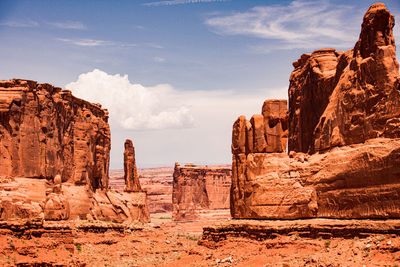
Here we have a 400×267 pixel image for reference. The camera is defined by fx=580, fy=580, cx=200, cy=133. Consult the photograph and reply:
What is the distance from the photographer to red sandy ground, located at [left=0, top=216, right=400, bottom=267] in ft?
73.5

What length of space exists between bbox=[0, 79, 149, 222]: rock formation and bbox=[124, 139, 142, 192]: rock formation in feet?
20.6

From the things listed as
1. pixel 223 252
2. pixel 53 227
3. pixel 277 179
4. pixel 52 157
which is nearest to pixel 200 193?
pixel 52 157

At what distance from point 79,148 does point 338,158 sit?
35.9 m

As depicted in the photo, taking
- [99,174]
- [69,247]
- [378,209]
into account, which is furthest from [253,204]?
[99,174]

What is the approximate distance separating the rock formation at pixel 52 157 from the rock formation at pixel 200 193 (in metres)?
41.6

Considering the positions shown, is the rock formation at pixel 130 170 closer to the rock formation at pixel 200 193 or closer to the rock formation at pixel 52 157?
the rock formation at pixel 52 157

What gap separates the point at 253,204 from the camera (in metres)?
30.9

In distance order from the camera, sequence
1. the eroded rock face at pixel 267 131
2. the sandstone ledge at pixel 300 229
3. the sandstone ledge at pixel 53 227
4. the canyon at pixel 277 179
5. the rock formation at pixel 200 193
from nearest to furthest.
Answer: the sandstone ledge at pixel 300 229
the canyon at pixel 277 179
the sandstone ledge at pixel 53 227
the eroded rock face at pixel 267 131
the rock formation at pixel 200 193

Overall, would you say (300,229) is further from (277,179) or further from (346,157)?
(346,157)

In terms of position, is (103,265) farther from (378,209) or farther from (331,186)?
(378,209)

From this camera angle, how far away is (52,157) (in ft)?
166

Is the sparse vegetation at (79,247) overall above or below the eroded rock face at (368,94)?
below

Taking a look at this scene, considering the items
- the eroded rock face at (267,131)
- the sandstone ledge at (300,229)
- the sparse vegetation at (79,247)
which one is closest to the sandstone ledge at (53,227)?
the sparse vegetation at (79,247)

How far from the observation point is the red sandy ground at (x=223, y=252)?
22391 mm
